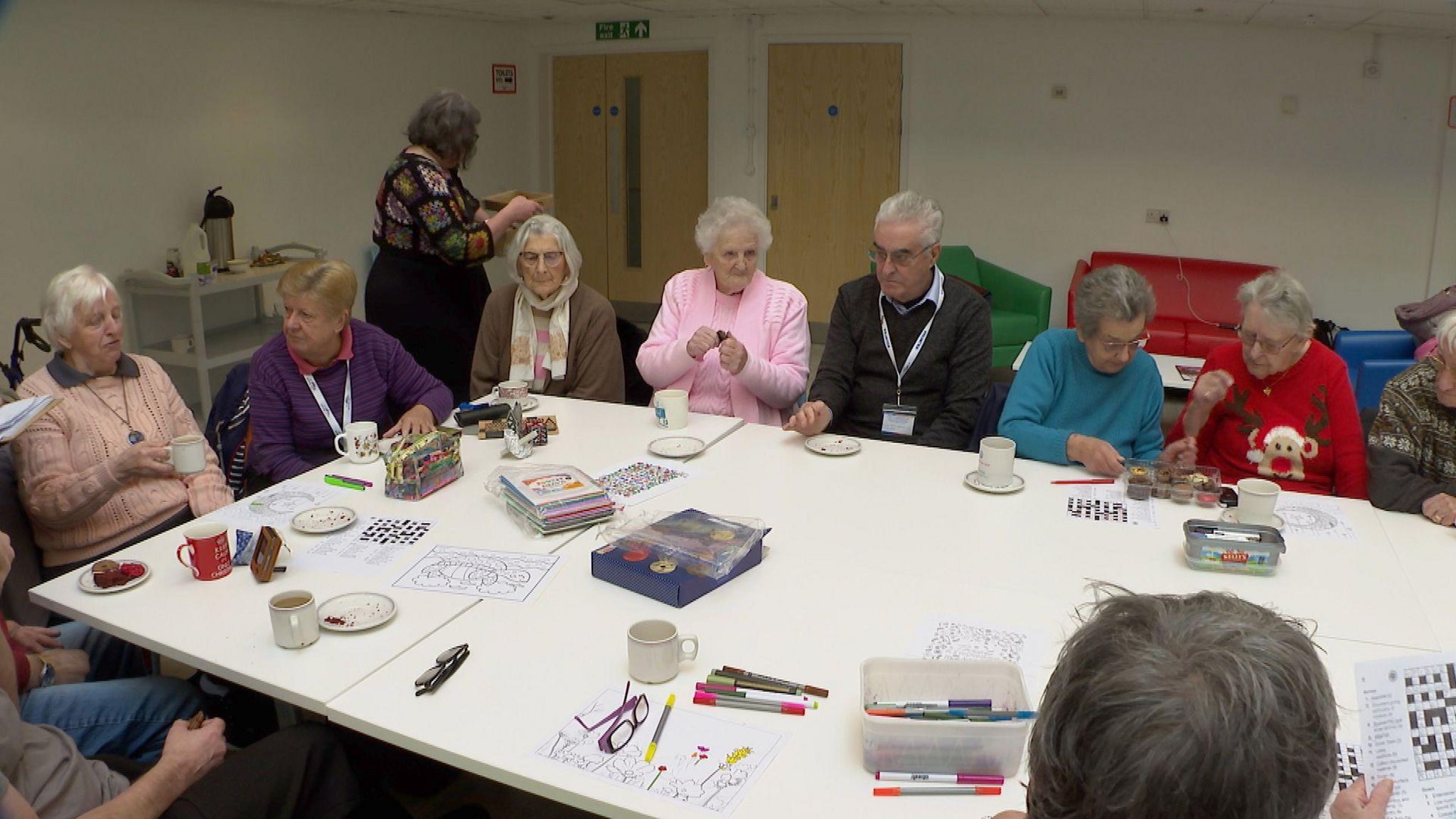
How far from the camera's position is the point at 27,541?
2531 millimetres

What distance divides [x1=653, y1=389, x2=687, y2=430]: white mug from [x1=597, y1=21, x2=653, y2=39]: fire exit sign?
17.9ft

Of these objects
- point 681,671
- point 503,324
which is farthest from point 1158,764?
point 503,324

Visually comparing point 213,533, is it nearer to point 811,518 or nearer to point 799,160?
point 811,518

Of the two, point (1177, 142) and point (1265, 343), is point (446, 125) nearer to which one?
point (1265, 343)

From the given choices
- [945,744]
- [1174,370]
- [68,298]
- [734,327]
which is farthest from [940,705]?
[1174,370]

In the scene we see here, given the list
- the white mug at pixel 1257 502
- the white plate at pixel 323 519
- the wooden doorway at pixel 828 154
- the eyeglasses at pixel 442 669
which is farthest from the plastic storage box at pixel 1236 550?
the wooden doorway at pixel 828 154

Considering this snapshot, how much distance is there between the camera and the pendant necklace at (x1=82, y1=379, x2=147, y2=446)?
8.96 feet

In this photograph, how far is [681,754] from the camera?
1.57 metres

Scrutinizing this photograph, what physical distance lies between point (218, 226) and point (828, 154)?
4.13 meters

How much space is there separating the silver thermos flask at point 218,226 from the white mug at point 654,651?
15.9 feet

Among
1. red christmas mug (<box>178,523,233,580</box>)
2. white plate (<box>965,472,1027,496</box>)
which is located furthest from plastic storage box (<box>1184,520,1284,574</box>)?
red christmas mug (<box>178,523,233,580</box>)

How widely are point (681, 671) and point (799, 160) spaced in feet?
21.0

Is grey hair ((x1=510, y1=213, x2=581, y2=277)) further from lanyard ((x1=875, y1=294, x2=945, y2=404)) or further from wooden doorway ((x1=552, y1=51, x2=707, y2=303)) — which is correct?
wooden doorway ((x1=552, y1=51, x2=707, y2=303))

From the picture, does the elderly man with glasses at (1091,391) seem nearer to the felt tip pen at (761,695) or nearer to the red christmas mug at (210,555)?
the felt tip pen at (761,695)
